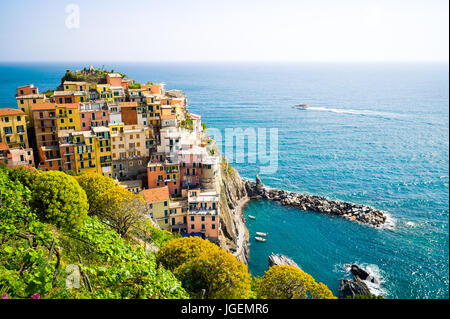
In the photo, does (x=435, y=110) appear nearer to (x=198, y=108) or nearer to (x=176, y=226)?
(x=198, y=108)

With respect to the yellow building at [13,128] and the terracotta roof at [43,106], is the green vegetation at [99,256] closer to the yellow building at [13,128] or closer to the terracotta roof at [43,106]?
the yellow building at [13,128]

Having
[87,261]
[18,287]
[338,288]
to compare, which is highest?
[18,287]

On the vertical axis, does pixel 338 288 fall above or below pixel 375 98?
below

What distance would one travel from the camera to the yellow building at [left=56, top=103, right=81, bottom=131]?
143ft

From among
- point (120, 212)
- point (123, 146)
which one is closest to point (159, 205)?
point (123, 146)

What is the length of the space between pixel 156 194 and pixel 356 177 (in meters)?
45.2

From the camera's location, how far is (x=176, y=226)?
40.2m

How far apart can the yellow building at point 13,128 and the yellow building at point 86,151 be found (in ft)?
19.2

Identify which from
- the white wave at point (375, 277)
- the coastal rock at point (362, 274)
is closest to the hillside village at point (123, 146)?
the coastal rock at point (362, 274)

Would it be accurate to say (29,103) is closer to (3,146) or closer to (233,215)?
(3,146)

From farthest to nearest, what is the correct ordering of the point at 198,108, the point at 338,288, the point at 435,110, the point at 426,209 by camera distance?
the point at 435,110 → the point at 198,108 → the point at 426,209 → the point at 338,288

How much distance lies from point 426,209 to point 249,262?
33.7 metres

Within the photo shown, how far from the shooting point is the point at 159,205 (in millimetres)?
39250
